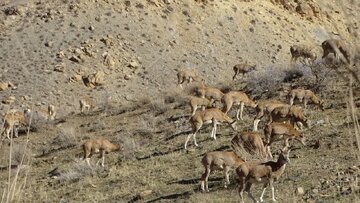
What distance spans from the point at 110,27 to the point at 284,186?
95.3ft

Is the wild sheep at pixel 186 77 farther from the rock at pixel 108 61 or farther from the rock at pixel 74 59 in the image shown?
the rock at pixel 74 59

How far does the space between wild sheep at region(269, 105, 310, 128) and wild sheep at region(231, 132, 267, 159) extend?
7.60ft

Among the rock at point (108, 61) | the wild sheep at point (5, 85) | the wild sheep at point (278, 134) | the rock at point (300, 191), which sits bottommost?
the wild sheep at point (5, 85)

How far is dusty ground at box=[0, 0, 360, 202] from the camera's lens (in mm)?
13773

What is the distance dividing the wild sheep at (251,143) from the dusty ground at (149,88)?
0.71m

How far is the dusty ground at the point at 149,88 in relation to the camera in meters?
13.8

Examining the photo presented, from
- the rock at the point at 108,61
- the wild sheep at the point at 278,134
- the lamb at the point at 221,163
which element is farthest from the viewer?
the rock at the point at 108,61

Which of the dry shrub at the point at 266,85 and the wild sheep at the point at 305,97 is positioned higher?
the wild sheep at the point at 305,97

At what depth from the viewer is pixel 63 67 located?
3619cm

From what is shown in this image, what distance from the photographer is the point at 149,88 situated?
Answer: 36.2 metres

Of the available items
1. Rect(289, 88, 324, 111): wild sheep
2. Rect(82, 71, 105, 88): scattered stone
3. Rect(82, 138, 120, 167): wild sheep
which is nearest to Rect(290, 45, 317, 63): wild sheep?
Rect(82, 71, 105, 88): scattered stone

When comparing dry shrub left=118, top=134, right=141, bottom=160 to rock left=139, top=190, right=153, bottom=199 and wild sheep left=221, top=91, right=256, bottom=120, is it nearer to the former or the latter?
wild sheep left=221, top=91, right=256, bottom=120

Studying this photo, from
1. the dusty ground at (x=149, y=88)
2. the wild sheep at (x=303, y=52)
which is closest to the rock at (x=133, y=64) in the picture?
the dusty ground at (x=149, y=88)

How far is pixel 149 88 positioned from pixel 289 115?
19815mm
